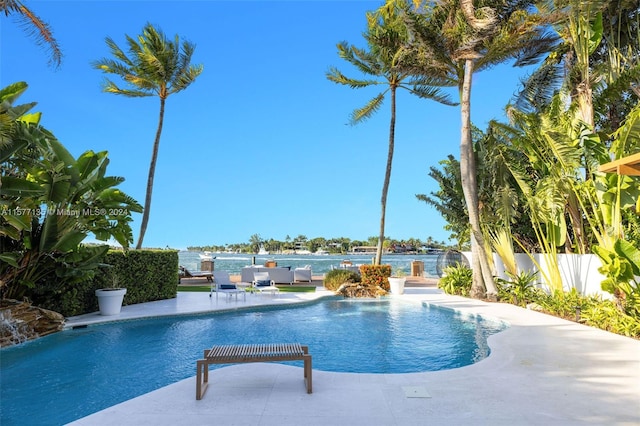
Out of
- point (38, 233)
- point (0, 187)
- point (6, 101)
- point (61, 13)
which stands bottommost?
point (38, 233)

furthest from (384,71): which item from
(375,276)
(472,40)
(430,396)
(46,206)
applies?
(430,396)

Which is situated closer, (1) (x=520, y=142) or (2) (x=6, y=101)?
(2) (x=6, y=101)

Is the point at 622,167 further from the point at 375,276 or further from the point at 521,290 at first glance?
the point at 375,276

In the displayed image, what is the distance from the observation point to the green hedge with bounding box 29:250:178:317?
1001cm

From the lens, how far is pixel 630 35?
1345 cm

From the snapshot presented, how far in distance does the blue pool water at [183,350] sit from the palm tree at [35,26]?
6.79m

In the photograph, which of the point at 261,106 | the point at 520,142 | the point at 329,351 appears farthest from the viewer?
the point at 261,106

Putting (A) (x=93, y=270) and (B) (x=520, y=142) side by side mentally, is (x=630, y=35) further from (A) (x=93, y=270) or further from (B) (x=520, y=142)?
(A) (x=93, y=270)

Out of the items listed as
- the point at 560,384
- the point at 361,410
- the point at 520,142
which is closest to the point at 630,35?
the point at 520,142

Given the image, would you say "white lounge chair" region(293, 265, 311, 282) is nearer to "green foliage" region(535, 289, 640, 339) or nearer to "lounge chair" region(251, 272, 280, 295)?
"lounge chair" region(251, 272, 280, 295)

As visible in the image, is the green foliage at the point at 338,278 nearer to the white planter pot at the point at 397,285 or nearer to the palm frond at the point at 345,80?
the white planter pot at the point at 397,285

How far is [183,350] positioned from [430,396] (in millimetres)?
5156

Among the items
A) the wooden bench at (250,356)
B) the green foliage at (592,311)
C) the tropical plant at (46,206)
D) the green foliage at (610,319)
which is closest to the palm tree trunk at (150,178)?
the tropical plant at (46,206)

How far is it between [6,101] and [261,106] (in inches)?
1265
